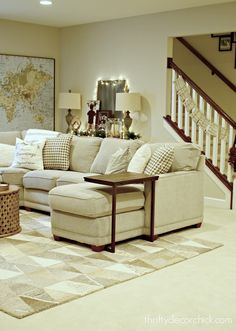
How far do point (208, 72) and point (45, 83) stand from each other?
277 cm

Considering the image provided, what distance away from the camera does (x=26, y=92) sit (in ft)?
28.5

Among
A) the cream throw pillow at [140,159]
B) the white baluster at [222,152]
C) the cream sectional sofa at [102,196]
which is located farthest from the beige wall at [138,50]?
the cream throw pillow at [140,159]

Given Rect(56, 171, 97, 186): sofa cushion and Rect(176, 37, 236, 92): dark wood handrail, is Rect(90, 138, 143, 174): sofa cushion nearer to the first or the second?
Rect(56, 171, 97, 186): sofa cushion

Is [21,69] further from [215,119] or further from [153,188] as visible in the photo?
[153,188]

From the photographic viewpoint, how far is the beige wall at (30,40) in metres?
8.36

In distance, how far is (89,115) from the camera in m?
8.47

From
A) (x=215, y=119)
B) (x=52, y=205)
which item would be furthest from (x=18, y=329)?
(x=215, y=119)

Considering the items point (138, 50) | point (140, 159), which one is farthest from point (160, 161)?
point (138, 50)

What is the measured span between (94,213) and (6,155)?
2680 mm

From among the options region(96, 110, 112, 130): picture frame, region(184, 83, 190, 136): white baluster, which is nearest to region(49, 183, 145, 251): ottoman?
region(184, 83, 190, 136): white baluster

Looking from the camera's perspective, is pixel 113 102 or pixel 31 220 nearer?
pixel 31 220

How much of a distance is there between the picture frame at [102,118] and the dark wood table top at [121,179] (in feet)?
11.3

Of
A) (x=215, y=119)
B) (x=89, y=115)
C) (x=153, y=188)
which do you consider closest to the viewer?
(x=153, y=188)

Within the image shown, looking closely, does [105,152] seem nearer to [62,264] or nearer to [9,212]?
[9,212]
